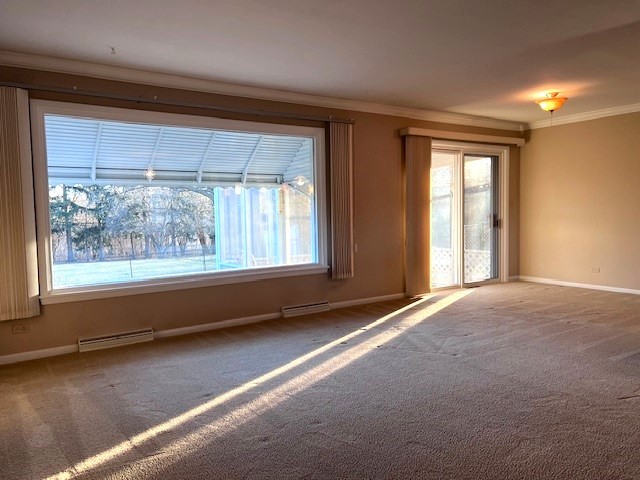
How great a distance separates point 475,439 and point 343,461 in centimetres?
77

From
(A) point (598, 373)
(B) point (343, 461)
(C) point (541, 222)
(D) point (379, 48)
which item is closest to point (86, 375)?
(B) point (343, 461)

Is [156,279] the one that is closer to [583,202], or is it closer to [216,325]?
[216,325]

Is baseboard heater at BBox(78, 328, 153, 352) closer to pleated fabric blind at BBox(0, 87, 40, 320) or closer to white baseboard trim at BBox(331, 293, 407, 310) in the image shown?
pleated fabric blind at BBox(0, 87, 40, 320)

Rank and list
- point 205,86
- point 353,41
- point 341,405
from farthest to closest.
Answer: point 205,86 → point 353,41 → point 341,405

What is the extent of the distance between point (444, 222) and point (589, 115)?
264cm

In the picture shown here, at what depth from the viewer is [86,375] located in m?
3.74

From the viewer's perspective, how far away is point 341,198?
595 cm

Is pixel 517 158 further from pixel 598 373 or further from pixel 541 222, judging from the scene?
pixel 598 373

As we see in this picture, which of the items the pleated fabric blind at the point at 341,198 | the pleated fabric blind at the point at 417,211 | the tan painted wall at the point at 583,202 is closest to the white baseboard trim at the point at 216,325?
A: the pleated fabric blind at the point at 341,198

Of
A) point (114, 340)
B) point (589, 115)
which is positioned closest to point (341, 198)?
point (114, 340)

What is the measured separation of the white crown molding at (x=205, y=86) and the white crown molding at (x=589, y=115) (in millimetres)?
1088

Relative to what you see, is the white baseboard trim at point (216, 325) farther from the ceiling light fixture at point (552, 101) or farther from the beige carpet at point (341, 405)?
the ceiling light fixture at point (552, 101)

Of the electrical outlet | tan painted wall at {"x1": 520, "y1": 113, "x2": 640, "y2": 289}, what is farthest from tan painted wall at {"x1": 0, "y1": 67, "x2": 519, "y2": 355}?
tan painted wall at {"x1": 520, "y1": 113, "x2": 640, "y2": 289}

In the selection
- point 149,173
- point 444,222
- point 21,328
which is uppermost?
point 149,173
